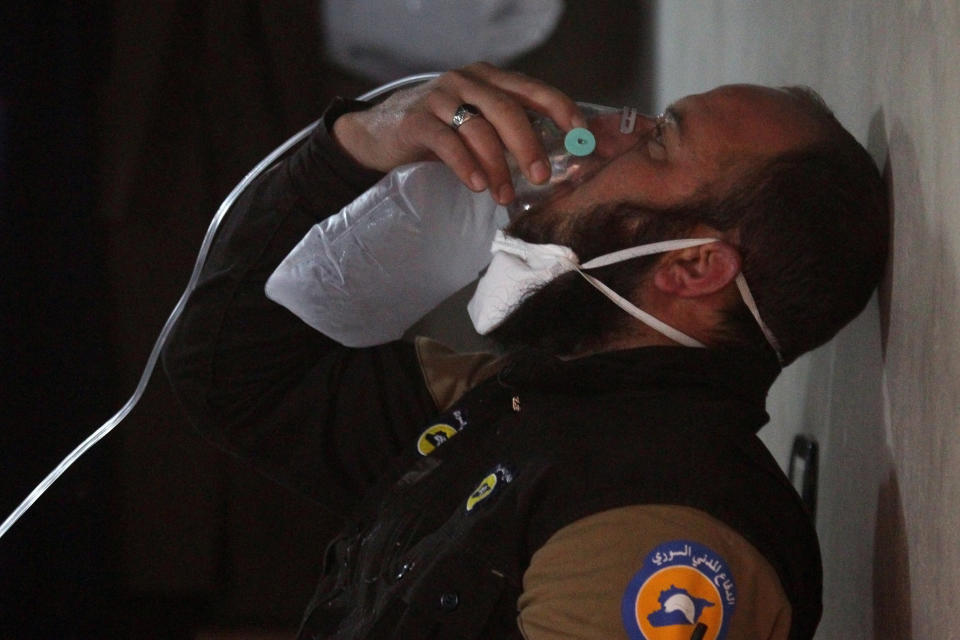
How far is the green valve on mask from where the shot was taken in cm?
94

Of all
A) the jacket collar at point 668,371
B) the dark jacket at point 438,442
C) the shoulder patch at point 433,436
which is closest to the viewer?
A: the dark jacket at point 438,442

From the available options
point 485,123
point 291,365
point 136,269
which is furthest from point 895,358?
point 136,269

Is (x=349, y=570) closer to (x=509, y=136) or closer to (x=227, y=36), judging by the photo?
(x=509, y=136)

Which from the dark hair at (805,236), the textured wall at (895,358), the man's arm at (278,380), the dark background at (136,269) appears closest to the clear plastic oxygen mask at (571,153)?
the dark hair at (805,236)

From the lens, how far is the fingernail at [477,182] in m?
0.94

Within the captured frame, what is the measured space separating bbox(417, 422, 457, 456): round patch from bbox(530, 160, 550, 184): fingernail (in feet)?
1.02

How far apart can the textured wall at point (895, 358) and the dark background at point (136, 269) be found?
1411 millimetres

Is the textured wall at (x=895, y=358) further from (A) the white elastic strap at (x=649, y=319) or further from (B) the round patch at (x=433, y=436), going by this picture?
(B) the round patch at (x=433, y=436)

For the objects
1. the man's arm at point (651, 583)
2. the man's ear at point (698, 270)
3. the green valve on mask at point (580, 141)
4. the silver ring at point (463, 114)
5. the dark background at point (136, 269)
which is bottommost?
the dark background at point (136, 269)

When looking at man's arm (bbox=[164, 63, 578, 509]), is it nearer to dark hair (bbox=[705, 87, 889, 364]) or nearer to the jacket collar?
the jacket collar

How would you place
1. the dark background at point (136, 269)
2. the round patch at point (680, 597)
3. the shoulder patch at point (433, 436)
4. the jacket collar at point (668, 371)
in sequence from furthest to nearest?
the dark background at point (136, 269), the shoulder patch at point (433, 436), the jacket collar at point (668, 371), the round patch at point (680, 597)

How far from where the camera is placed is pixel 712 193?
0.93m

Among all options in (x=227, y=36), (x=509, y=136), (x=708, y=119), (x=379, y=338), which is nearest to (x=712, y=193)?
(x=708, y=119)

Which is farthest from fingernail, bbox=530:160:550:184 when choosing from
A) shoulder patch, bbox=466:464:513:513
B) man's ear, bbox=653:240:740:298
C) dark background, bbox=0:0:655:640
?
dark background, bbox=0:0:655:640
